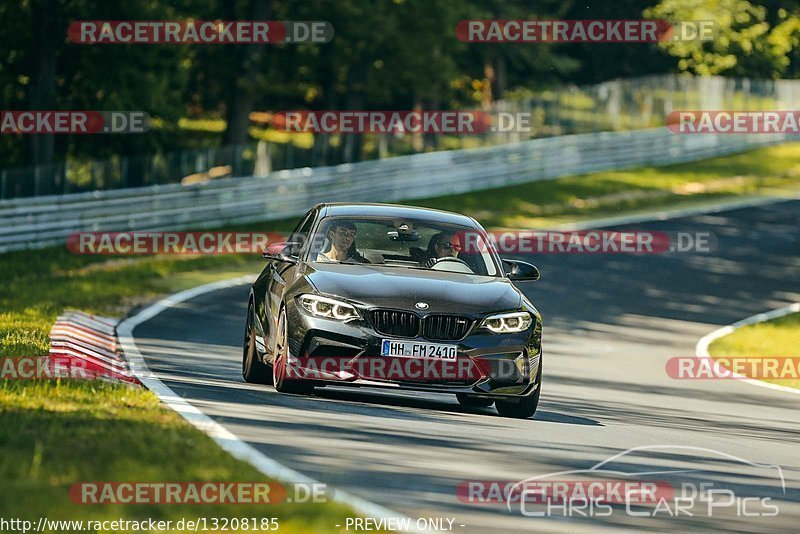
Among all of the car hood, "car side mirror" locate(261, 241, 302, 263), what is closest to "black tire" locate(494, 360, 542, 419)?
the car hood

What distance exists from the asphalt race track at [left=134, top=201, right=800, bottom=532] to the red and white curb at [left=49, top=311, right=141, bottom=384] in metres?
0.38

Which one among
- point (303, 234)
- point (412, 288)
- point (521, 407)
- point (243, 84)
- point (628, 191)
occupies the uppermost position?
point (243, 84)

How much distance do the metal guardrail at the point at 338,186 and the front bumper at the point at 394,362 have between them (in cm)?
1687

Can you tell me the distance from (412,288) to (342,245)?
1.17 meters

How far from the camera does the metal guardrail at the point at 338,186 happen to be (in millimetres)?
29172

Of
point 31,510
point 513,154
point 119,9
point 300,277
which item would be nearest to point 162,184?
point 119,9

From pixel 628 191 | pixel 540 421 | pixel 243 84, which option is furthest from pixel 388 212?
pixel 243 84

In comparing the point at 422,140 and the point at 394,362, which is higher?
the point at 422,140

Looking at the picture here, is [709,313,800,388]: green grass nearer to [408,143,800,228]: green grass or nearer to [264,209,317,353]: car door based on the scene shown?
[264,209,317,353]: car door

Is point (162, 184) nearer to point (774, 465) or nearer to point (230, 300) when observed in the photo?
point (230, 300)

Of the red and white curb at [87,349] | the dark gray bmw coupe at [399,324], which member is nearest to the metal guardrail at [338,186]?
the red and white curb at [87,349]

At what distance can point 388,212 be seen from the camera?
13.2m

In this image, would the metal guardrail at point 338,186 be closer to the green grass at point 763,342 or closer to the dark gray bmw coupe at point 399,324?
the green grass at point 763,342

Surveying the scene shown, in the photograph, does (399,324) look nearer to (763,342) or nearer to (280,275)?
(280,275)
